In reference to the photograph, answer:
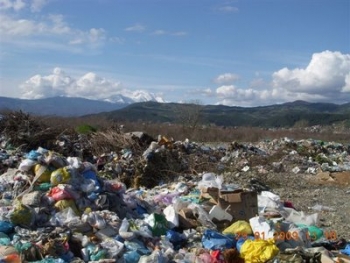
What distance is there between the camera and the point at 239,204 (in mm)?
6625

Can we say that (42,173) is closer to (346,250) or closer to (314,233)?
(314,233)

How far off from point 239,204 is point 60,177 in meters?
2.55

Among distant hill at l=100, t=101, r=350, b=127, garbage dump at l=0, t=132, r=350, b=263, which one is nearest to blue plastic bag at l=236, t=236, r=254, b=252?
garbage dump at l=0, t=132, r=350, b=263

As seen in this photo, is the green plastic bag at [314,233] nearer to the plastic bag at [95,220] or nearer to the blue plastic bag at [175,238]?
the blue plastic bag at [175,238]

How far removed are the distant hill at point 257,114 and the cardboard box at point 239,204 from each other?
7141cm

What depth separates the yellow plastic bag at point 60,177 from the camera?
6461mm

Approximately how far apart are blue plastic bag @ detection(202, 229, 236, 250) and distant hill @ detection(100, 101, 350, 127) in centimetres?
7270

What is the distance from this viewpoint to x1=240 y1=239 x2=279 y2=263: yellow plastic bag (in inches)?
188

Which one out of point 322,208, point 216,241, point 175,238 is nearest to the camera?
point 216,241

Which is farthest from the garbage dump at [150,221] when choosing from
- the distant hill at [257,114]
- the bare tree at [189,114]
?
the distant hill at [257,114]

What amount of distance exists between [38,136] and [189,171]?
432 centimetres

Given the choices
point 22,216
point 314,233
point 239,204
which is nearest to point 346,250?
point 314,233

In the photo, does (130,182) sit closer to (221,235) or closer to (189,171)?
(189,171)

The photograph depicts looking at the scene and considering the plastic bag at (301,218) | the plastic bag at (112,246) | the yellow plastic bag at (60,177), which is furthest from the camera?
the plastic bag at (301,218)
